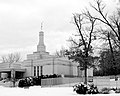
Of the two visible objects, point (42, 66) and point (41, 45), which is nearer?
point (42, 66)

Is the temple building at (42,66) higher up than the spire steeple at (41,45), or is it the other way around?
the spire steeple at (41,45)

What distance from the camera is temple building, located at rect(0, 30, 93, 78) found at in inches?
2080

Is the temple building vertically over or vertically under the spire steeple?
under

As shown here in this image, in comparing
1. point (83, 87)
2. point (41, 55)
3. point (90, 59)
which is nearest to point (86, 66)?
point (90, 59)

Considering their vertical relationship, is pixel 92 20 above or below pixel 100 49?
above

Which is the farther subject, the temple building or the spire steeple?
the spire steeple

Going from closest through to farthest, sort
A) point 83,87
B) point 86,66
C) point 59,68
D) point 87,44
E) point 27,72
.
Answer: point 83,87
point 86,66
point 87,44
point 59,68
point 27,72

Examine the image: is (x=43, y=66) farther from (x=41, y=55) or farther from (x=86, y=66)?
(x=86, y=66)

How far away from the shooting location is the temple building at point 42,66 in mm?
52844

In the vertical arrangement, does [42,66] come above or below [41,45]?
below

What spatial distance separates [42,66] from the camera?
179ft

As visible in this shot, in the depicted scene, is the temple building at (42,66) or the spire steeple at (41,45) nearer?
the temple building at (42,66)

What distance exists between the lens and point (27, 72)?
191ft

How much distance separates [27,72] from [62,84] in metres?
22.4
